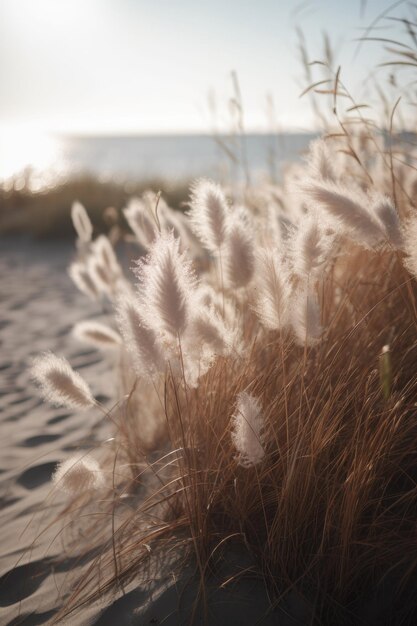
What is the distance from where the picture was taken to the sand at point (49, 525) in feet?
3.75

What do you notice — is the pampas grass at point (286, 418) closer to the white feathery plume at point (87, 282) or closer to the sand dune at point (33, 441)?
the sand dune at point (33, 441)

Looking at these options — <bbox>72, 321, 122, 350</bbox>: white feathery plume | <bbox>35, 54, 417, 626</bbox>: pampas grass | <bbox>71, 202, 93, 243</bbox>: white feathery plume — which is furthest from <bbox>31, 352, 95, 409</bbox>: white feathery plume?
<bbox>71, 202, 93, 243</bbox>: white feathery plume

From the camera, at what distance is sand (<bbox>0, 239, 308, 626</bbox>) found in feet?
3.75

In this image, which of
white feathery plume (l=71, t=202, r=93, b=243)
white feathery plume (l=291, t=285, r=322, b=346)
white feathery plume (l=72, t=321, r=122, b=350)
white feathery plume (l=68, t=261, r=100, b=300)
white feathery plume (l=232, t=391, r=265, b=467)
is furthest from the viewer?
white feathery plume (l=71, t=202, r=93, b=243)

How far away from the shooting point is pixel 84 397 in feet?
4.35

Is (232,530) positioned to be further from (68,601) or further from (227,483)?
(68,601)

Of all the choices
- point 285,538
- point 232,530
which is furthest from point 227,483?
point 285,538

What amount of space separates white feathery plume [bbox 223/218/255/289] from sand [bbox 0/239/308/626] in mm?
708

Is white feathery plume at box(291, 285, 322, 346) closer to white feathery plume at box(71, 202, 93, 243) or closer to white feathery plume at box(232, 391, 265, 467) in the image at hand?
white feathery plume at box(232, 391, 265, 467)

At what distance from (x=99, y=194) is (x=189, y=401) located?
786 cm

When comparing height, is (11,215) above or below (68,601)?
above

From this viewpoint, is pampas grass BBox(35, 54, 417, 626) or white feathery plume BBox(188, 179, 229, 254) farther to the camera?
white feathery plume BBox(188, 179, 229, 254)

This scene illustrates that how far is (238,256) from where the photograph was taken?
4.04 feet

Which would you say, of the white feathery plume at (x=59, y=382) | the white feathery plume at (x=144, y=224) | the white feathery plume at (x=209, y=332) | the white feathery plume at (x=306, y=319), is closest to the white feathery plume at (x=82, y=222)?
the white feathery plume at (x=144, y=224)
